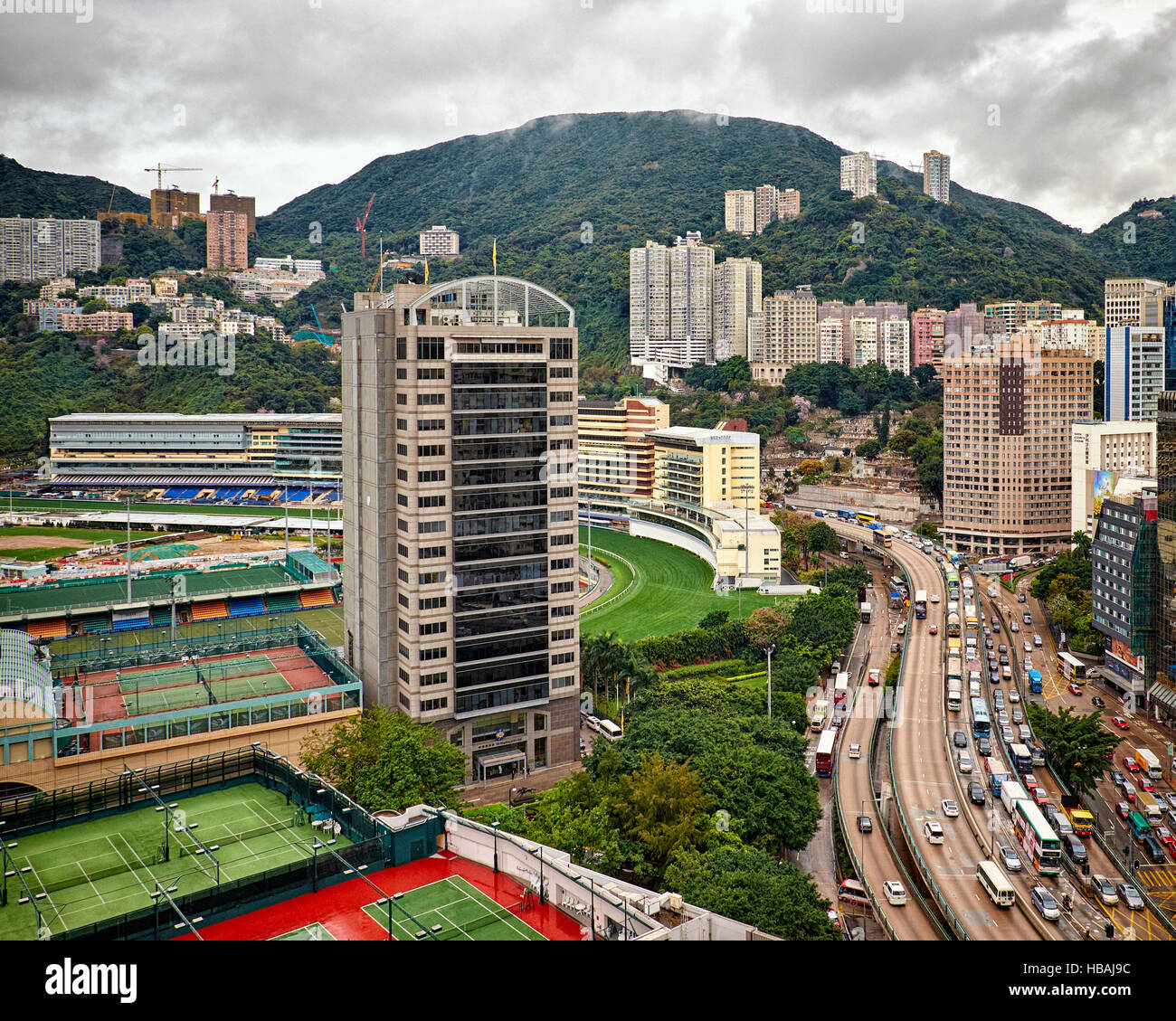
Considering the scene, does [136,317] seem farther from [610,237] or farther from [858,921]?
[858,921]

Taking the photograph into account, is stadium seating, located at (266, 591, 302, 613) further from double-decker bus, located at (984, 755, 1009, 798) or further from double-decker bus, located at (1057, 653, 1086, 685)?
double-decker bus, located at (1057, 653, 1086, 685)

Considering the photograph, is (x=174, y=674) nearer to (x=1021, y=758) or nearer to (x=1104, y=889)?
(x=1104, y=889)

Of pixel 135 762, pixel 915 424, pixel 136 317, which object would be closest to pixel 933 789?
pixel 135 762

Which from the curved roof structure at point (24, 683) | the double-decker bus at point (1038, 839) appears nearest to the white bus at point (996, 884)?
the double-decker bus at point (1038, 839)

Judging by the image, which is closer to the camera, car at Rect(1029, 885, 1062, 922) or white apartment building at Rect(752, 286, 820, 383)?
car at Rect(1029, 885, 1062, 922)

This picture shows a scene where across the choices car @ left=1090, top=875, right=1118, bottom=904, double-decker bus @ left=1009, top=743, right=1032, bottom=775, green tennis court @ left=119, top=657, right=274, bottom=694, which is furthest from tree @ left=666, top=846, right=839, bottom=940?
double-decker bus @ left=1009, top=743, right=1032, bottom=775

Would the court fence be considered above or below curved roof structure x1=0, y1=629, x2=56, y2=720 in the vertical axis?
below
